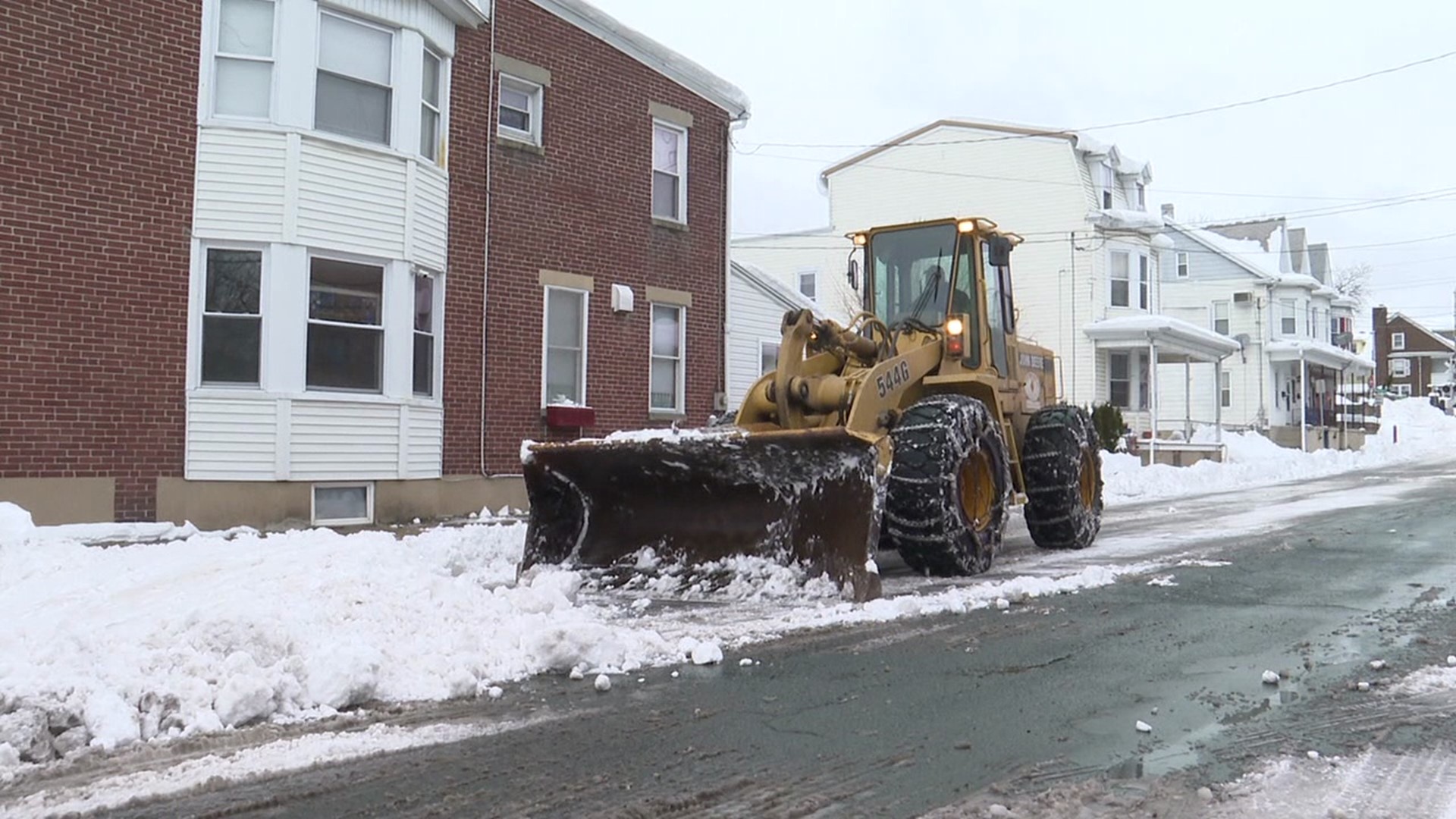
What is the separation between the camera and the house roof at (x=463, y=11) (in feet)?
45.1

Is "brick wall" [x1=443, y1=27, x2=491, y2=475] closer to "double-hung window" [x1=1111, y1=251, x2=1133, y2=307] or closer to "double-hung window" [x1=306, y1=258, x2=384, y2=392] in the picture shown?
"double-hung window" [x1=306, y1=258, x2=384, y2=392]

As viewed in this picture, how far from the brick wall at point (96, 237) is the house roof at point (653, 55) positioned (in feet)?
17.0

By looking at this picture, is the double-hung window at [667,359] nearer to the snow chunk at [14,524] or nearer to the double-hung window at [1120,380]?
the snow chunk at [14,524]

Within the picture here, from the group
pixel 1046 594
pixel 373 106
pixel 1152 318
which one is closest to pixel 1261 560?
pixel 1046 594

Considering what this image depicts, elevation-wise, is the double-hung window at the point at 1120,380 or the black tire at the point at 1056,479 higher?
the double-hung window at the point at 1120,380

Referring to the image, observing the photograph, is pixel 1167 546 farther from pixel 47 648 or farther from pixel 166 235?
pixel 166 235

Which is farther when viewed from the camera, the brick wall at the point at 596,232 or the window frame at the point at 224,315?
the brick wall at the point at 596,232

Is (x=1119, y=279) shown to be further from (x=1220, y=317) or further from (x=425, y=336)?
(x=425, y=336)

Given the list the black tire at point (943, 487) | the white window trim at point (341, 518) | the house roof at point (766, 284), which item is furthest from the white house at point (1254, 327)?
the black tire at point (943, 487)

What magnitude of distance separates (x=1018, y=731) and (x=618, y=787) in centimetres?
177

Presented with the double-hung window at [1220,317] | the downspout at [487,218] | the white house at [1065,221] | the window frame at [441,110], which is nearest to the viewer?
the window frame at [441,110]

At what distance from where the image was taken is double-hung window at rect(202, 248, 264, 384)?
39.7ft

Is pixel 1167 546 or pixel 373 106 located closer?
pixel 1167 546

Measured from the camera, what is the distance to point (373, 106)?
43.4 feet
